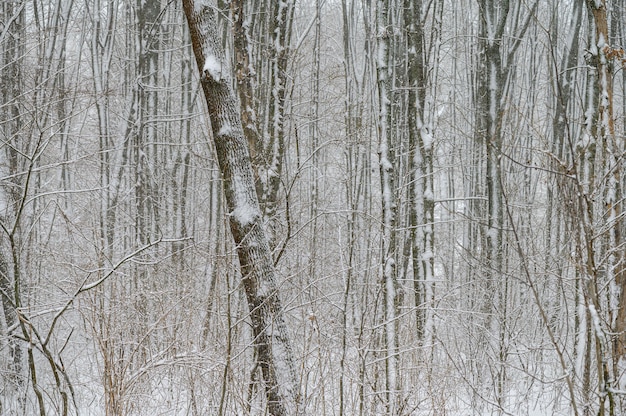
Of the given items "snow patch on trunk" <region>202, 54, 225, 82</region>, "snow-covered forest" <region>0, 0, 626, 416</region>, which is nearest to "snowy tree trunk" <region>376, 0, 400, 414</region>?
"snow-covered forest" <region>0, 0, 626, 416</region>

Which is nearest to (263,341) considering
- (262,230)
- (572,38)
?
(262,230)

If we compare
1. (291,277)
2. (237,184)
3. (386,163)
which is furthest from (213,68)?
(386,163)

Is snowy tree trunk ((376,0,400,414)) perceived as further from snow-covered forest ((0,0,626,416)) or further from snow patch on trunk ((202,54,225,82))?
snow patch on trunk ((202,54,225,82))

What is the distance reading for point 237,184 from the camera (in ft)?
17.9

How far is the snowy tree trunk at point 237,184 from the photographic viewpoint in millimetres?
5367

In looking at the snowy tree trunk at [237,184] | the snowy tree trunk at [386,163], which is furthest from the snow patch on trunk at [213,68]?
the snowy tree trunk at [386,163]

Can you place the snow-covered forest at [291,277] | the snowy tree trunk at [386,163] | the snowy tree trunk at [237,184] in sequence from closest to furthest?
the snow-covered forest at [291,277] < the snowy tree trunk at [237,184] < the snowy tree trunk at [386,163]

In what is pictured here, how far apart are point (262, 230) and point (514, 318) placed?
4.19 meters

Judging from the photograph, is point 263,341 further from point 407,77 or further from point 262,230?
point 407,77

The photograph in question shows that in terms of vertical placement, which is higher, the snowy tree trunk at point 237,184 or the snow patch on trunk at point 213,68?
the snow patch on trunk at point 213,68

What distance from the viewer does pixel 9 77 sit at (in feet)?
26.5

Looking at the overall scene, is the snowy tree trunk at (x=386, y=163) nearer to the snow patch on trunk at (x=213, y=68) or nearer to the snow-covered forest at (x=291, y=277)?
the snow-covered forest at (x=291, y=277)

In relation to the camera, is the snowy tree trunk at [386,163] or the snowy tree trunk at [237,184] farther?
the snowy tree trunk at [386,163]

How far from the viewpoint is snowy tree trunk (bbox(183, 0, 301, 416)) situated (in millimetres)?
5367
